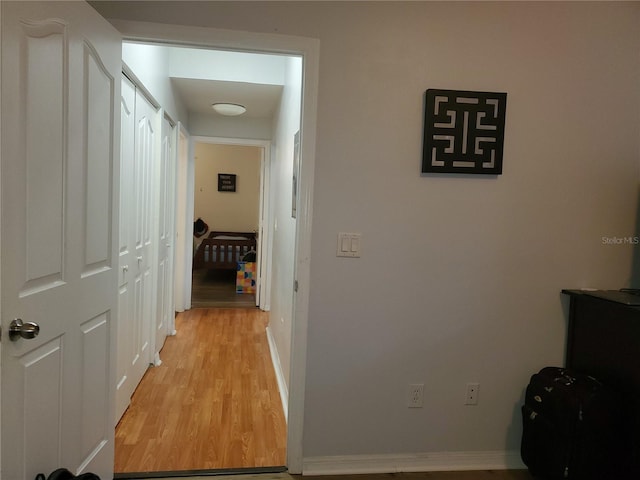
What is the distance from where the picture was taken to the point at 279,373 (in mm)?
3082

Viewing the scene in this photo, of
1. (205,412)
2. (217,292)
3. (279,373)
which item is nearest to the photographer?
(205,412)

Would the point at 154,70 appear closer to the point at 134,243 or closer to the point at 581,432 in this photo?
the point at 134,243

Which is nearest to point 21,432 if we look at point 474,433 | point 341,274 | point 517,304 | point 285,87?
point 341,274

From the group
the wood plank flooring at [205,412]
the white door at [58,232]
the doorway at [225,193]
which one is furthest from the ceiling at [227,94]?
the doorway at [225,193]

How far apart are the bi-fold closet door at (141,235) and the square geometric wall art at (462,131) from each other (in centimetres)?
159

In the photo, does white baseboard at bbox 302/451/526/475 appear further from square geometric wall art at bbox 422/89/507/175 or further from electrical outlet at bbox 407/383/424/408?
square geometric wall art at bbox 422/89/507/175

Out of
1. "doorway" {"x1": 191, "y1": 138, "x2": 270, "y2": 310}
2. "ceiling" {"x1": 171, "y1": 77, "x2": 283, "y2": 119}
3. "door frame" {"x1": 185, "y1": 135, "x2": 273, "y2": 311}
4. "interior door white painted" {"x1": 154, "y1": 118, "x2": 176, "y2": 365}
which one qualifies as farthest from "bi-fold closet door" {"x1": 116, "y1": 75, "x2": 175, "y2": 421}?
"doorway" {"x1": 191, "y1": 138, "x2": 270, "y2": 310}

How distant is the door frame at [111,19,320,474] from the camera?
1.79 meters

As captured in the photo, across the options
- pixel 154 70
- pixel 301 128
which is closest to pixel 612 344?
pixel 301 128

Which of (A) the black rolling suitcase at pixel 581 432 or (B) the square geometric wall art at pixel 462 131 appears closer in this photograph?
(A) the black rolling suitcase at pixel 581 432

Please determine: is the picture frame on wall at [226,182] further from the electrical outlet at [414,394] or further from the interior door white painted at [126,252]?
the electrical outlet at [414,394]

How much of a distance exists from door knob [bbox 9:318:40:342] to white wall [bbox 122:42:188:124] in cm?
139

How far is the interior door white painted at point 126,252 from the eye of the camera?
2.29m

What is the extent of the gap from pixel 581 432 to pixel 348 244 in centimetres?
121
